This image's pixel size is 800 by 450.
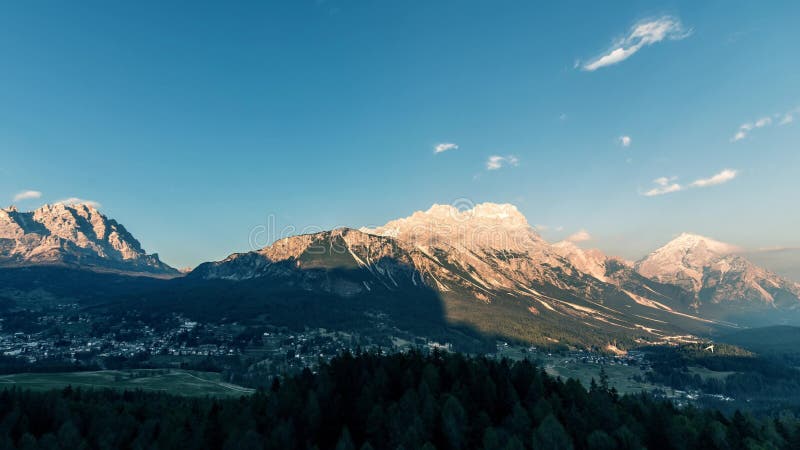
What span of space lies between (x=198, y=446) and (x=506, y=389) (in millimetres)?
95128

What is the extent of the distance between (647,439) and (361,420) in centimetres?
8179

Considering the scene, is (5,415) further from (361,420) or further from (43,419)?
(361,420)

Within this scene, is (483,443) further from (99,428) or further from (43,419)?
(43,419)

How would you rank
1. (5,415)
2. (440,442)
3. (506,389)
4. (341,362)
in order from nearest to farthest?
(440,442) < (506,389) < (5,415) < (341,362)

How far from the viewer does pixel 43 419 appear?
162m

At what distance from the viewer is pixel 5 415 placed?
156625mm

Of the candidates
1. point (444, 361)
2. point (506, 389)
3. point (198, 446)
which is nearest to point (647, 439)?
point (506, 389)

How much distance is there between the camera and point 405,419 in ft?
395

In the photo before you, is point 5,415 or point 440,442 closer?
point 440,442

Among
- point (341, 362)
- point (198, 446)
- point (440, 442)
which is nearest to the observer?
point (440, 442)

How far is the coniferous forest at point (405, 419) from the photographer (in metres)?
115

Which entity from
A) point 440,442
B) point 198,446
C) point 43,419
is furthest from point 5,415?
point 440,442

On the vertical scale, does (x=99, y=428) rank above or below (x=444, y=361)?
below

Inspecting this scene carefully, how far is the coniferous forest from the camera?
11488 centimetres
